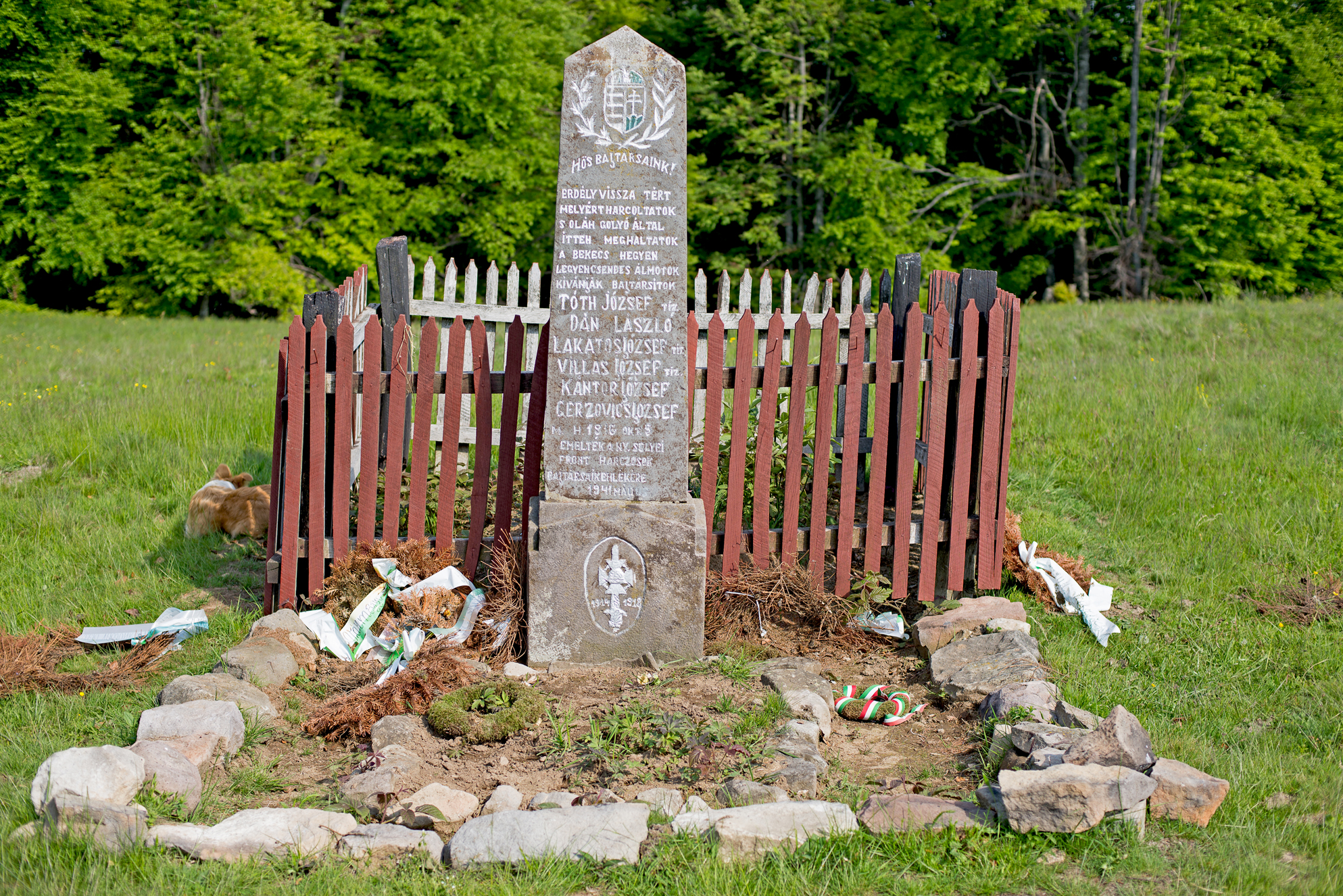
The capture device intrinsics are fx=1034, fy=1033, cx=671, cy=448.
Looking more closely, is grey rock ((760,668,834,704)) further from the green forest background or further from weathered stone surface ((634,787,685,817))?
the green forest background

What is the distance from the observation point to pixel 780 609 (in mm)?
5172

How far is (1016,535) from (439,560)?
312cm

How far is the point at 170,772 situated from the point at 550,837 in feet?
4.43

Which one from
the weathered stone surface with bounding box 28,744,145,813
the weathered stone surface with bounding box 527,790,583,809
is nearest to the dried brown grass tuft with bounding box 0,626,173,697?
the weathered stone surface with bounding box 28,744,145,813

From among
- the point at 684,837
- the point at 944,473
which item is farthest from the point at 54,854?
the point at 944,473

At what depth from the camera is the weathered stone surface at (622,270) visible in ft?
15.0

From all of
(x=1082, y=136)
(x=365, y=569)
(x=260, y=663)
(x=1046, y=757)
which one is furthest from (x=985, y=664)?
(x=1082, y=136)

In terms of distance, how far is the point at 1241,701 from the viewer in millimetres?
4379

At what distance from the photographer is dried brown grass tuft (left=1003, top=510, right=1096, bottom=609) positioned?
5457mm

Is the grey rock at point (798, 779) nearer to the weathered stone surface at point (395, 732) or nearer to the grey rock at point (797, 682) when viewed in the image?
the grey rock at point (797, 682)

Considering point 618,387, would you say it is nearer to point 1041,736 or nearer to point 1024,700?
point 1024,700

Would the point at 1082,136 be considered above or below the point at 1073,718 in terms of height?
above

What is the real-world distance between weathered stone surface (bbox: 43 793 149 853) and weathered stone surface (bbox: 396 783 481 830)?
78cm

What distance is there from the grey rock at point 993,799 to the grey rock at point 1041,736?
26 centimetres
